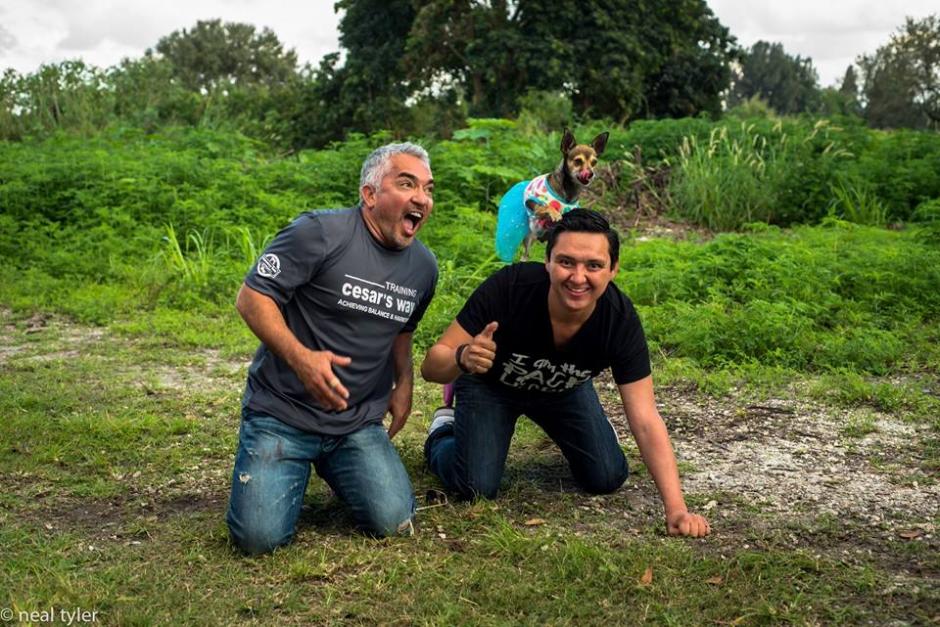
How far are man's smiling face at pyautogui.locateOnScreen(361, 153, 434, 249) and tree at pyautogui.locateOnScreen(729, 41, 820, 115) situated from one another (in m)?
79.7

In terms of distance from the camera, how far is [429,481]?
16.9 feet

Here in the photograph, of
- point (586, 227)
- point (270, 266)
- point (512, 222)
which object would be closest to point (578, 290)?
point (586, 227)

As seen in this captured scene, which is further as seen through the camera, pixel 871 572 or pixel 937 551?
pixel 937 551

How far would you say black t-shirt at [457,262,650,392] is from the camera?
4430 mm

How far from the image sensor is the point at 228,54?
2382 inches

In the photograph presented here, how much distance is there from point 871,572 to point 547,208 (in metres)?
3.74

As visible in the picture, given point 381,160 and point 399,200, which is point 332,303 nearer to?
point 399,200

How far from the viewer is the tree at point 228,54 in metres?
60.4

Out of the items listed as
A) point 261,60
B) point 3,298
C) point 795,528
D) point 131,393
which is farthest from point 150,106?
point 261,60

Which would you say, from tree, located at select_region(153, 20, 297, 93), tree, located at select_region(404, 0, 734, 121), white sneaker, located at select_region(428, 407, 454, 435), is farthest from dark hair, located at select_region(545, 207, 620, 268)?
tree, located at select_region(153, 20, 297, 93)

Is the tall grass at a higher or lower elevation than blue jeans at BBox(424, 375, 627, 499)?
higher

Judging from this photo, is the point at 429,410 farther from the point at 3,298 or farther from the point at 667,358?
the point at 3,298

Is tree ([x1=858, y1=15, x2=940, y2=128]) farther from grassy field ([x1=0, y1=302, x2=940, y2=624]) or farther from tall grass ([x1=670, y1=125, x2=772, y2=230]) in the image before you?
grassy field ([x1=0, y1=302, x2=940, y2=624])

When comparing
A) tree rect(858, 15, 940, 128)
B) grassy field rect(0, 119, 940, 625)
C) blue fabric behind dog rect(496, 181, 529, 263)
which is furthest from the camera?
tree rect(858, 15, 940, 128)
